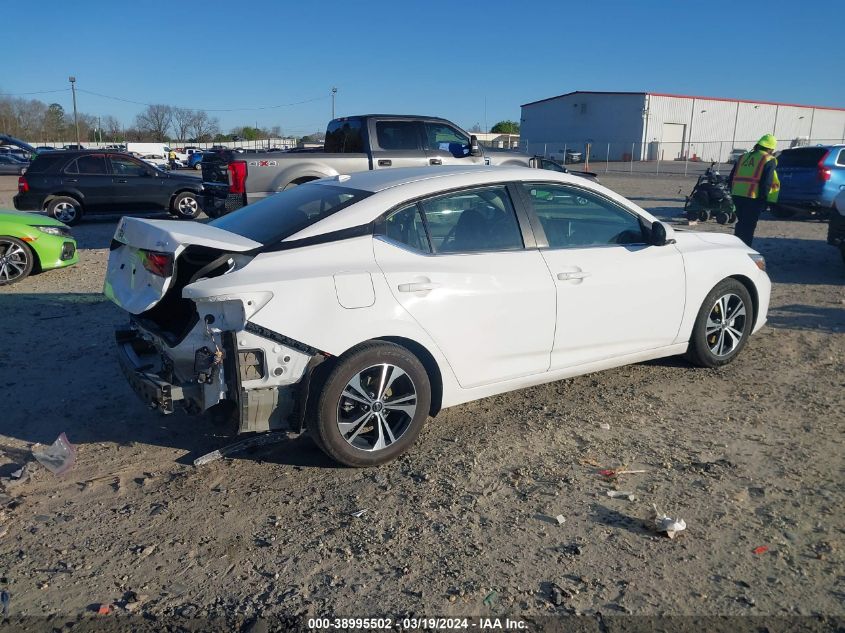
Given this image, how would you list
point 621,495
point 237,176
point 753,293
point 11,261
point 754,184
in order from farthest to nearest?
point 237,176
point 754,184
point 11,261
point 753,293
point 621,495

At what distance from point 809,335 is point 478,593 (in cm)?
509

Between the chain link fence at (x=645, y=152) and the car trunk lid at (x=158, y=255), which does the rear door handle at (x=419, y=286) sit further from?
the chain link fence at (x=645, y=152)

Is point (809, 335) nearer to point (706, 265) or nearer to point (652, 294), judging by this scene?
point (706, 265)

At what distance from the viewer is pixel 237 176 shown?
34.8ft

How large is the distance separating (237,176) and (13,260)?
3.37 m

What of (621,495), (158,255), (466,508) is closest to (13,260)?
(158,255)

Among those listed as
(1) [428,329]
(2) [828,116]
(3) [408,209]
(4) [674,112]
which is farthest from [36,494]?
(2) [828,116]

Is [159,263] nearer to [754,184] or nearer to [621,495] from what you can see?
[621,495]

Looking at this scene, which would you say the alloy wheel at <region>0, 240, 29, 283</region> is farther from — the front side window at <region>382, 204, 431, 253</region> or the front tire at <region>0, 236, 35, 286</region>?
the front side window at <region>382, 204, 431, 253</region>

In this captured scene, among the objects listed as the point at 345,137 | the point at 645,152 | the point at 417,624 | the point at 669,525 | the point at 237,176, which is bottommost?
the point at 417,624

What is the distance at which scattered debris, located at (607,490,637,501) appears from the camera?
11.9 feet

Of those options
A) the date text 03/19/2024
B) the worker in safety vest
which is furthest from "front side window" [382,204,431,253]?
the worker in safety vest

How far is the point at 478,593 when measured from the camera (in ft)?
9.41

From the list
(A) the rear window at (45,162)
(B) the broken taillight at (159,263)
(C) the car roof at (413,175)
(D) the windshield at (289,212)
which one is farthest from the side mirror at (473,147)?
(B) the broken taillight at (159,263)
